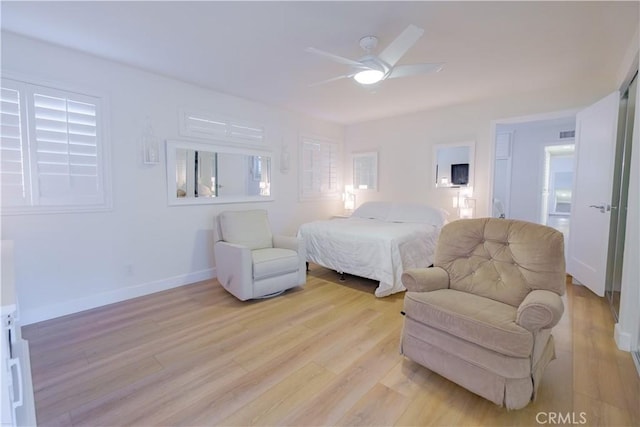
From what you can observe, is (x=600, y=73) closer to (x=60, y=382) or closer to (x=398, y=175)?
(x=398, y=175)

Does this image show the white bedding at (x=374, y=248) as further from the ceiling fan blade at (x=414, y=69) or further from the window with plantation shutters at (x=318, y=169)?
the ceiling fan blade at (x=414, y=69)

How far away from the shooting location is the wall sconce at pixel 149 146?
324 cm

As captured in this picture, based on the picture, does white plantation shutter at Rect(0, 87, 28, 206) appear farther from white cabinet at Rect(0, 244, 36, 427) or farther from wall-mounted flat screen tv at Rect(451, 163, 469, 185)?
wall-mounted flat screen tv at Rect(451, 163, 469, 185)

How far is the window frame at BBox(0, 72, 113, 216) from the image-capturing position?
2533 mm

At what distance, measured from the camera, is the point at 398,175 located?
5.26 meters

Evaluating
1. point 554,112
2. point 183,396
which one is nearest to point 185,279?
point 183,396

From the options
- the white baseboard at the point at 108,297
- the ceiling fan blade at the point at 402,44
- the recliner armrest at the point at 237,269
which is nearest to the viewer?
the ceiling fan blade at the point at 402,44

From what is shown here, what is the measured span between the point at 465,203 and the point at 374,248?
77.8 inches

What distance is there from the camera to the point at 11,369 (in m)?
1.18

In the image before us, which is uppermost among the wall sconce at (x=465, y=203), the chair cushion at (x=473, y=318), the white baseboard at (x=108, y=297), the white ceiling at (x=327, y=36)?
the white ceiling at (x=327, y=36)

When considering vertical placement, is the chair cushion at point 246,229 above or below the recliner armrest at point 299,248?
above

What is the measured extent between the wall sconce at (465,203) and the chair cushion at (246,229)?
2855 millimetres

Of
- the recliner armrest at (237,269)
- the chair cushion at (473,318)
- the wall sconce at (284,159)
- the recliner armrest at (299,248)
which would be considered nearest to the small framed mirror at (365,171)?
the wall sconce at (284,159)

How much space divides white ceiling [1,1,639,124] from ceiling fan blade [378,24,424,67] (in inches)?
8.6
